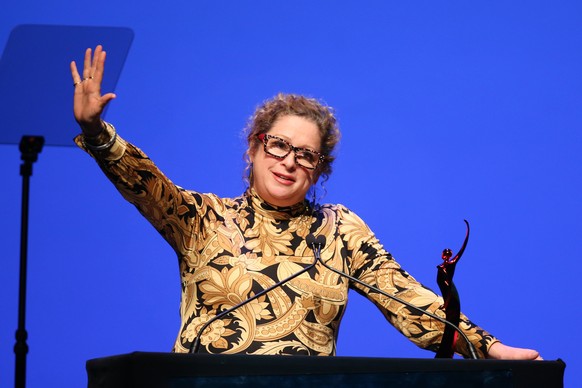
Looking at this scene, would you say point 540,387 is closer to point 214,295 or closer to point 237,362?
point 237,362

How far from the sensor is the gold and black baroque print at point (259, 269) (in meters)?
1.85

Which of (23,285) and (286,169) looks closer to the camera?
(23,285)

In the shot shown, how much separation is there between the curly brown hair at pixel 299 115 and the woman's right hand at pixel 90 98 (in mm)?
473

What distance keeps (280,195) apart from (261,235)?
94 millimetres

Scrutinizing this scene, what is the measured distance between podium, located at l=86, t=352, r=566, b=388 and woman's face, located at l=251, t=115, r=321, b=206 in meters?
0.78

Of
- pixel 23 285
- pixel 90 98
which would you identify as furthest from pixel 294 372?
pixel 90 98

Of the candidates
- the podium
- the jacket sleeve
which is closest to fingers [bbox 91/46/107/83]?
the jacket sleeve

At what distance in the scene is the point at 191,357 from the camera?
1.24 metres

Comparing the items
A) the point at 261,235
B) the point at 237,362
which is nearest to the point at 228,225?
the point at 261,235

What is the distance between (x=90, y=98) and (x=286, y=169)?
0.50m

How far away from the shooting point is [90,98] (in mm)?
1674

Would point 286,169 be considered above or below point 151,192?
above

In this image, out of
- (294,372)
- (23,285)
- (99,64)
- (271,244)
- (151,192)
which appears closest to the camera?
(294,372)

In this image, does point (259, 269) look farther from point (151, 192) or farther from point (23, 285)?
point (23, 285)
